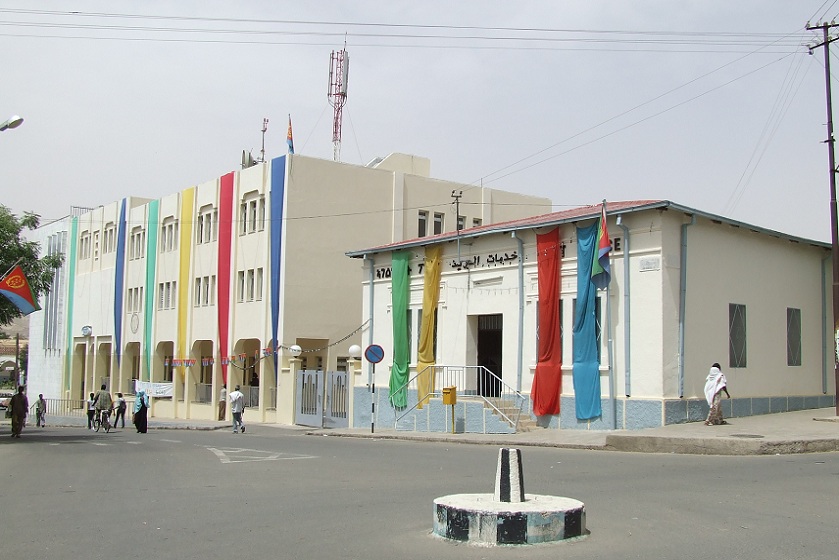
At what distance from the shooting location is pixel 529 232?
2509 cm

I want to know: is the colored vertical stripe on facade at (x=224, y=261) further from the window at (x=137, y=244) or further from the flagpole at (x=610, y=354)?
the flagpole at (x=610, y=354)

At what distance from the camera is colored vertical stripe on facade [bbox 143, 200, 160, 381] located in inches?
1967

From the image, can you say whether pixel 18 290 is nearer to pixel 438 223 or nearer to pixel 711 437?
pixel 711 437

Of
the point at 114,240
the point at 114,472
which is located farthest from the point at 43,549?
the point at 114,240

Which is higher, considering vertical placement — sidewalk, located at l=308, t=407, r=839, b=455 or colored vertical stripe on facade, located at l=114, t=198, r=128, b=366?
colored vertical stripe on facade, located at l=114, t=198, r=128, b=366

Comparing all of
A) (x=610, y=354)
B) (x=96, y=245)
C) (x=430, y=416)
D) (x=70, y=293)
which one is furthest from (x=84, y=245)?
(x=610, y=354)

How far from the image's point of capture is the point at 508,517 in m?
7.79

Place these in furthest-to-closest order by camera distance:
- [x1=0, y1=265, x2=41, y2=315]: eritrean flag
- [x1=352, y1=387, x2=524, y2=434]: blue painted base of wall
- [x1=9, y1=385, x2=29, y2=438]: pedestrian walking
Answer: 1. [x1=9, y1=385, x2=29, y2=438]: pedestrian walking
2. [x1=352, y1=387, x2=524, y2=434]: blue painted base of wall
3. [x1=0, y1=265, x2=41, y2=315]: eritrean flag

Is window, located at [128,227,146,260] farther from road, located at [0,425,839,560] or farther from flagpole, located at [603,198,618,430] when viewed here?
flagpole, located at [603,198,618,430]

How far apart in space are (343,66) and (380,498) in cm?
3732

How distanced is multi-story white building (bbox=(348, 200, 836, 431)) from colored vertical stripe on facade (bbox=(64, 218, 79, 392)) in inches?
1500

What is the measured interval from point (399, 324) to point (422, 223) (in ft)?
47.8

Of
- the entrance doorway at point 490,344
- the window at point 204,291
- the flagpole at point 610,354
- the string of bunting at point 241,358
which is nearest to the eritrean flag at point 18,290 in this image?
the entrance doorway at point 490,344

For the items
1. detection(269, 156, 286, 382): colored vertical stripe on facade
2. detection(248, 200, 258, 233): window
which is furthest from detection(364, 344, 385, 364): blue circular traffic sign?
detection(248, 200, 258, 233): window
